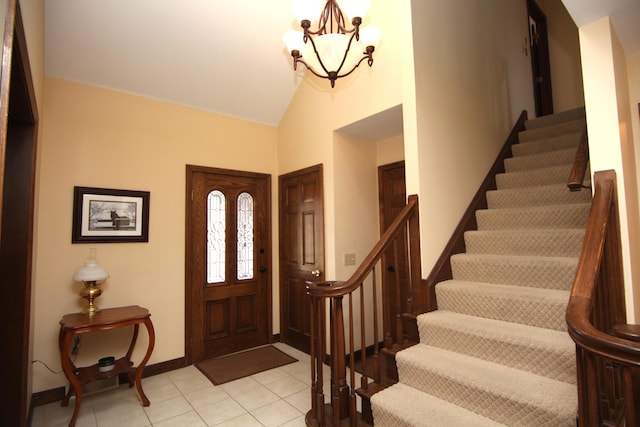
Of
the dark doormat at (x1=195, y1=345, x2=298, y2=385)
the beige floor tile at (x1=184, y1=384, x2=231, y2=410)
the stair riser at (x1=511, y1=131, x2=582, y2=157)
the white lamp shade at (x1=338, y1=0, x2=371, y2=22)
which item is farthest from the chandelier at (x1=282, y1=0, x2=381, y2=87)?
the dark doormat at (x1=195, y1=345, x2=298, y2=385)

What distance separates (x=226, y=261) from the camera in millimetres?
3818

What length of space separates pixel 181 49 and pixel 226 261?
228 cm

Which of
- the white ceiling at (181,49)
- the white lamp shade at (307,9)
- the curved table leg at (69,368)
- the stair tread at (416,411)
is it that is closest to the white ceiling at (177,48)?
the white ceiling at (181,49)

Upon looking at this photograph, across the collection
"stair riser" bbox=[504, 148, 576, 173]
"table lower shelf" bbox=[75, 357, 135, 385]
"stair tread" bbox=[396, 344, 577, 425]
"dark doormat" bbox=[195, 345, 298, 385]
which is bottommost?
"dark doormat" bbox=[195, 345, 298, 385]

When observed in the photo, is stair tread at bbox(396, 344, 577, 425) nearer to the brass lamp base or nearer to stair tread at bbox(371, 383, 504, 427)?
stair tread at bbox(371, 383, 504, 427)

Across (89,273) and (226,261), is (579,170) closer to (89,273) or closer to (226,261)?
(226,261)

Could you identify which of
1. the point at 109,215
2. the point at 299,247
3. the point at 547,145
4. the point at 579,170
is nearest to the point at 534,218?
the point at 579,170

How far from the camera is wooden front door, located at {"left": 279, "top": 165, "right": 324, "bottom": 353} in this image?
12.1 feet

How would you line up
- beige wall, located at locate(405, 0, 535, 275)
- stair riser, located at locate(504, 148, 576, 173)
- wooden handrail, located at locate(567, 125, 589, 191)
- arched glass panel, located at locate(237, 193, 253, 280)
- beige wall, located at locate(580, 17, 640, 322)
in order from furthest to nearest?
arched glass panel, located at locate(237, 193, 253, 280) → stair riser, located at locate(504, 148, 576, 173) → beige wall, located at locate(405, 0, 535, 275) → wooden handrail, located at locate(567, 125, 589, 191) → beige wall, located at locate(580, 17, 640, 322)

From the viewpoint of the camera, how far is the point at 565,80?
4.52 metres

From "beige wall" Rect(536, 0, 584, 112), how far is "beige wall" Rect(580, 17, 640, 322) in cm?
314

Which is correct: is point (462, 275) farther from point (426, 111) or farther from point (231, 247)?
point (231, 247)

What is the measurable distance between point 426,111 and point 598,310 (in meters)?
1.69

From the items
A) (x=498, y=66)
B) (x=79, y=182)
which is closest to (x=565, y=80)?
(x=498, y=66)
